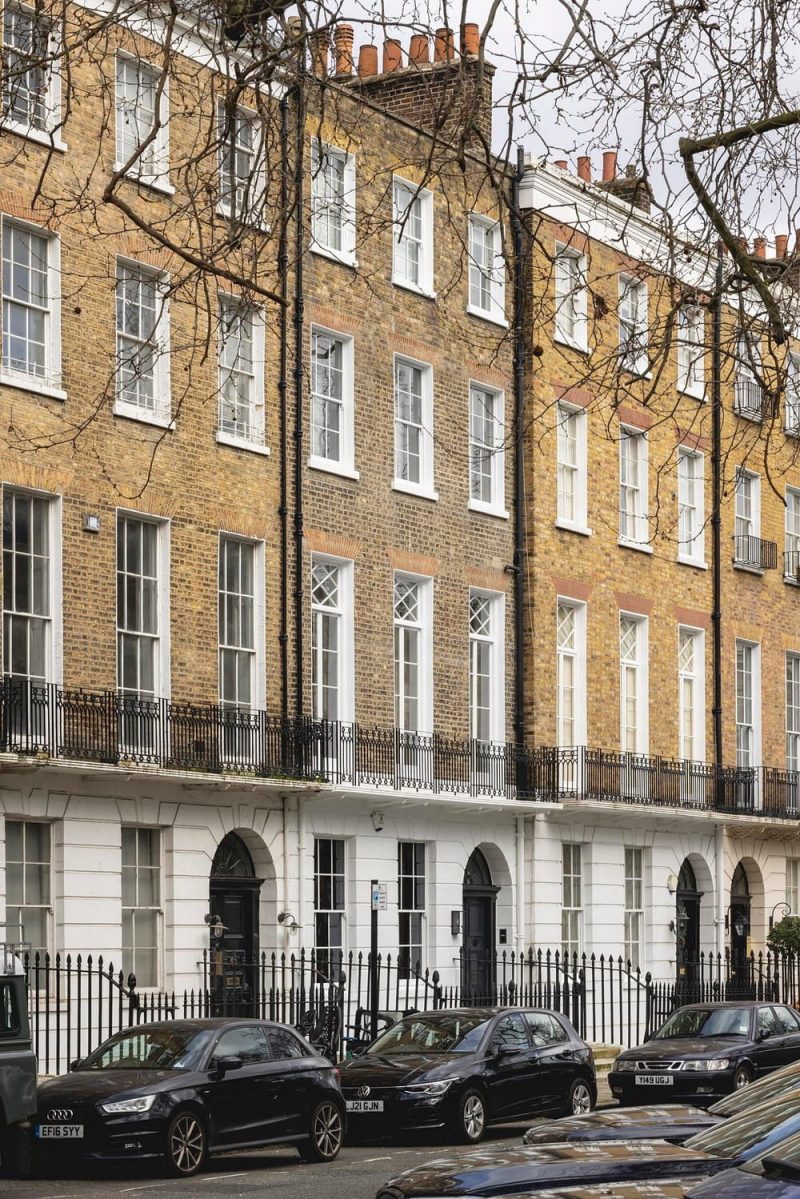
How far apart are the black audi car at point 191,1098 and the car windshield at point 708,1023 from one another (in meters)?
6.63

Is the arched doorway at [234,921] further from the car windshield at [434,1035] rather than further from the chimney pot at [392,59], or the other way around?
the chimney pot at [392,59]

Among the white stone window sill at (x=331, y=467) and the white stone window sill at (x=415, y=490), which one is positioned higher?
Result: the white stone window sill at (x=331, y=467)

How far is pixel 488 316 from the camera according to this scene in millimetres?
35469

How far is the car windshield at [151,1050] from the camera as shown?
1989cm

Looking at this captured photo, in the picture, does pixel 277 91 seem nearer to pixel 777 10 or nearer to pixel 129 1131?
pixel 129 1131

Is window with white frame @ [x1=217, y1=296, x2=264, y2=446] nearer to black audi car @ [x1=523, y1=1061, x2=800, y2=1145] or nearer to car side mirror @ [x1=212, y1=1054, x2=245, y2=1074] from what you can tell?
car side mirror @ [x1=212, y1=1054, x2=245, y2=1074]

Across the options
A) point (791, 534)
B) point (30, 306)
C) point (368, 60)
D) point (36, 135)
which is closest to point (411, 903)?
point (30, 306)

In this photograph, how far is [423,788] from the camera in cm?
3256

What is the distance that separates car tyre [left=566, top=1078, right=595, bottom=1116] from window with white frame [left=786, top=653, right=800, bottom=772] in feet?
66.8

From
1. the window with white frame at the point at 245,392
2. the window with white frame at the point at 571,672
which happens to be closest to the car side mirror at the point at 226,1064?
the window with white frame at the point at 245,392

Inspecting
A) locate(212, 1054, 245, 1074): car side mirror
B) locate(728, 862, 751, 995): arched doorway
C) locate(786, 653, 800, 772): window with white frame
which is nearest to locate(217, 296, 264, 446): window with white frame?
locate(212, 1054, 245, 1074): car side mirror

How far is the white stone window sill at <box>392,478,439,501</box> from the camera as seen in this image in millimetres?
32906

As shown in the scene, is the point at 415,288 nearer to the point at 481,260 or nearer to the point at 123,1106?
the point at 481,260

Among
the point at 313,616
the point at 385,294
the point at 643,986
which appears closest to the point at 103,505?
the point at 313,616
